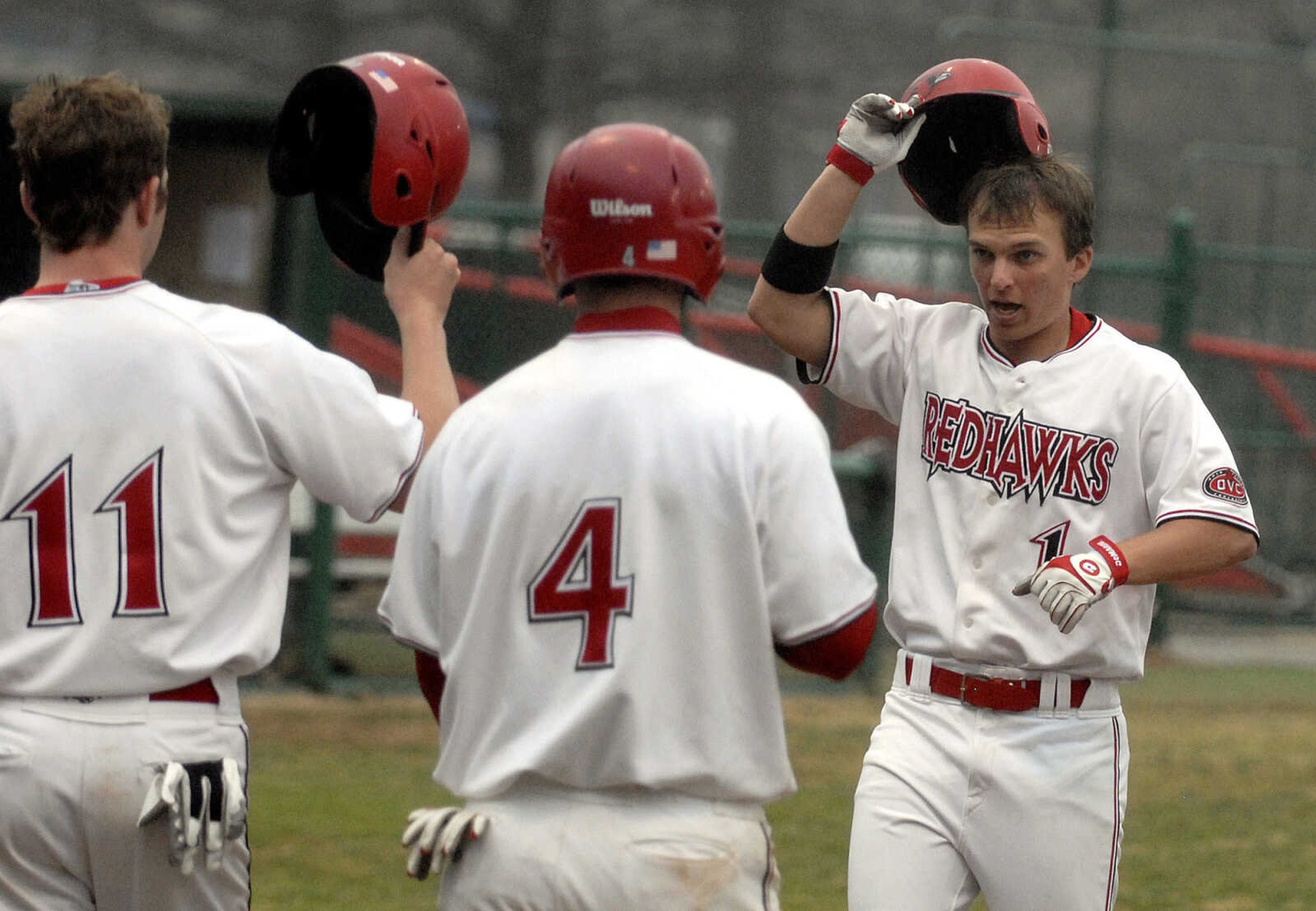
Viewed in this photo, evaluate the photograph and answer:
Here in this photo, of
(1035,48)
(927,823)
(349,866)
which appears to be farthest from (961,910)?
(1035,48)

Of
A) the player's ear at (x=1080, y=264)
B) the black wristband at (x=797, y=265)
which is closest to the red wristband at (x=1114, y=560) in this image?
the player's ear at (x=1080, y=264)

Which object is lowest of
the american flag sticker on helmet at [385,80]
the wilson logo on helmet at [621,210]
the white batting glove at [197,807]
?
the white batting glove at [197,807]

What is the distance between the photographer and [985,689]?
3994 millimetres

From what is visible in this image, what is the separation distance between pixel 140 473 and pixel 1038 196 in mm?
1892

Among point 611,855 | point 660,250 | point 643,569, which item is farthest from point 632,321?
point 611,855

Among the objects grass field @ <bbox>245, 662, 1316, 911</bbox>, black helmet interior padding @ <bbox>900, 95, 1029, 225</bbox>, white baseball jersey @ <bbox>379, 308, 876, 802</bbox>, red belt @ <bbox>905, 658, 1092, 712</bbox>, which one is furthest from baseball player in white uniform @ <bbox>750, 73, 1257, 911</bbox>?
white baseball jersey @ <bbox>379, 308, 876, 802</bbox>

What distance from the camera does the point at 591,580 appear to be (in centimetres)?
312

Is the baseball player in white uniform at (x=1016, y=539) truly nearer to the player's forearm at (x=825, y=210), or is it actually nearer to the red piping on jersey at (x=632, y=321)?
the player's forearm at (x=825, y=210)

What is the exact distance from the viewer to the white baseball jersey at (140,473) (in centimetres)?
338

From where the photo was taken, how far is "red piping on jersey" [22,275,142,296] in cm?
351

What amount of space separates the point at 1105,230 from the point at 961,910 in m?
19.1

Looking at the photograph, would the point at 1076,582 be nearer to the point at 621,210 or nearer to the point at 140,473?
the point at 621,210

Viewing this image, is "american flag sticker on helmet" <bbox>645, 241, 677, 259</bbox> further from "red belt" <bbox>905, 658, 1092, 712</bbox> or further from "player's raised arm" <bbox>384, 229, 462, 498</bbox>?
"red belt" <bbox>905, 658, 1092, 712</bbox>

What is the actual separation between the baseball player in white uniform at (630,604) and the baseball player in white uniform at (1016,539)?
80cm
